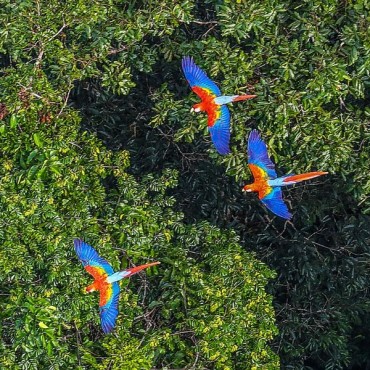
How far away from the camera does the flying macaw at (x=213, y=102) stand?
13.8 feet

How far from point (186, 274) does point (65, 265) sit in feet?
2.69

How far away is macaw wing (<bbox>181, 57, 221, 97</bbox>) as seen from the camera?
4.20 meters

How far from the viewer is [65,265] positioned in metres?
4.21

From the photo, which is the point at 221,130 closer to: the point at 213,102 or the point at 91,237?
the point at 213,102

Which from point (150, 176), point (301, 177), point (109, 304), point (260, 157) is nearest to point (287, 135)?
point (260, 157)

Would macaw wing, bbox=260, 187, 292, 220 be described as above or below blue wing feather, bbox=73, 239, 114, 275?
below

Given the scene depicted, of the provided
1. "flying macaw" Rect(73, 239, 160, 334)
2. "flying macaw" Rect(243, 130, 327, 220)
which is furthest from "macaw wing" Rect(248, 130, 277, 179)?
"flying macaw" Rect(73, 239, 160, 334)

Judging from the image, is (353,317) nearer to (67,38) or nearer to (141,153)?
(141,153)

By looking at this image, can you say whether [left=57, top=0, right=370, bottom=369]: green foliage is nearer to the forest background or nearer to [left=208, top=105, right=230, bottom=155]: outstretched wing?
the forest background

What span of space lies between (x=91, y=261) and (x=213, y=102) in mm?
1066

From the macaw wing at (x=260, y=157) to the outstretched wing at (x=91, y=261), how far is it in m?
0.97

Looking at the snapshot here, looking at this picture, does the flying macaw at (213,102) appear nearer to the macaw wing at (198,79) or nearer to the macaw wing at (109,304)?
the macaw wing at (198,79)

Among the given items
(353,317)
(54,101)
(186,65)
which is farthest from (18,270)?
(353,317)

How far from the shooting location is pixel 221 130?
4242 mm
